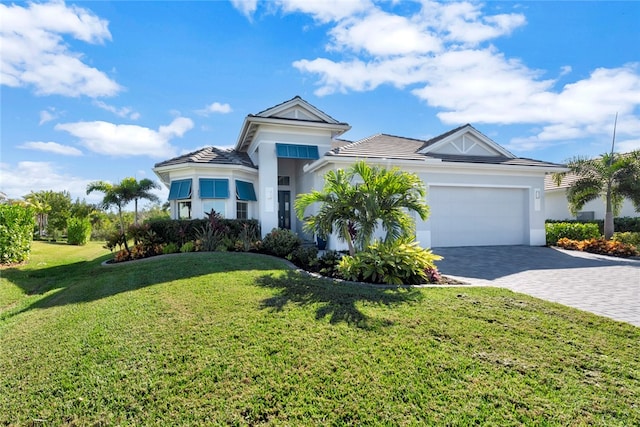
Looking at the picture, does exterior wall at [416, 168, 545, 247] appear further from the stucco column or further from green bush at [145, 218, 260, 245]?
green bush at [145, 218, 260, 245]

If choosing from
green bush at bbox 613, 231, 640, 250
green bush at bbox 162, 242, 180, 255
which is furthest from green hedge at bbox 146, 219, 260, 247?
green bush at bbox 613, 231, 640, 250

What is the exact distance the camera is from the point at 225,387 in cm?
376

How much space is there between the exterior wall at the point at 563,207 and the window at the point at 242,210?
2181 centimetres

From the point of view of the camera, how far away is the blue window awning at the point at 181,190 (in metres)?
16.2

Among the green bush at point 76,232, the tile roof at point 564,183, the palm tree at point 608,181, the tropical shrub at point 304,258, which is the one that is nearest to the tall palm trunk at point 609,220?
the palm tree at point 608,181

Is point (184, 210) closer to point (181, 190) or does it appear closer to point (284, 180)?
point (181, 190)

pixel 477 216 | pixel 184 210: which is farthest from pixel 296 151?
pixel 477 216

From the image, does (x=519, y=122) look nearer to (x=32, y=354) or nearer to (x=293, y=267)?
(x=293, y=267)

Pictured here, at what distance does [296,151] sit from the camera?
16.6m

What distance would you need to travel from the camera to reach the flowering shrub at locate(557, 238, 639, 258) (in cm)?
1384

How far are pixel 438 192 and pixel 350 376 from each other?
13.1 metres

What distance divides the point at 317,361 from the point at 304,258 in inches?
274

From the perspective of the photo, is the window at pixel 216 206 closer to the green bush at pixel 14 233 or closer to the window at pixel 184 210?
the window at pixel 184 210

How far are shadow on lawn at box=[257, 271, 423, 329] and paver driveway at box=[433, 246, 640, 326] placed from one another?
128 inches
